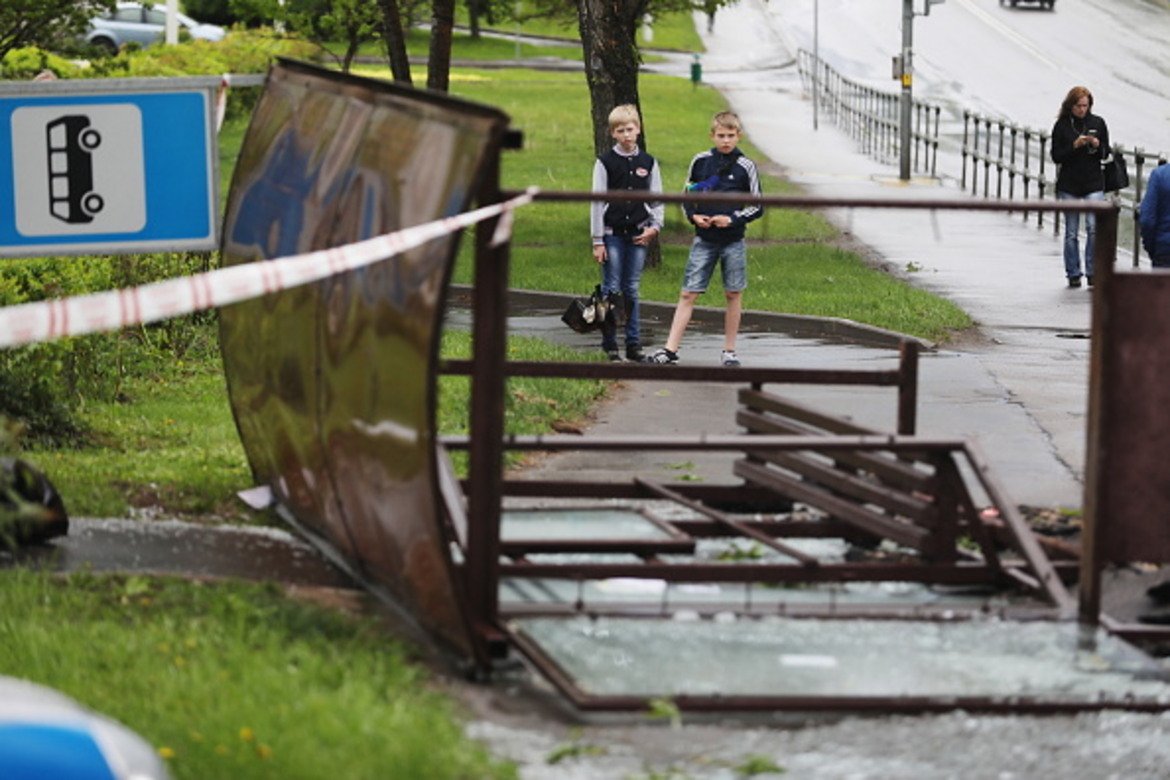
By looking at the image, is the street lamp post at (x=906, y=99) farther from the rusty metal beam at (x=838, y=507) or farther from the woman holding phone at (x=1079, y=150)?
the rusty metal beam at (x=838, y=507)

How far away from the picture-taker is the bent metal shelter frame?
282 inches

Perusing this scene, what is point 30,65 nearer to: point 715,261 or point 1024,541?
point 715,261

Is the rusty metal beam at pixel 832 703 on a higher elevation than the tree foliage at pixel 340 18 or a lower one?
lower

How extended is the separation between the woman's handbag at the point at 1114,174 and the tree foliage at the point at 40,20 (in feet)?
32.0

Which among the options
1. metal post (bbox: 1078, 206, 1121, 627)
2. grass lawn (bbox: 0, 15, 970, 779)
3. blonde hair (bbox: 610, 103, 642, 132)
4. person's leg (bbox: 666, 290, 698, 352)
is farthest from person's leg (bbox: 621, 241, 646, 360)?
metal post (bbox: 1078, 206, 1121, 627)

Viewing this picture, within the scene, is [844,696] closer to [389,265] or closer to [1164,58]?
Answer: [389,265]

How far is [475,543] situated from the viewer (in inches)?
286

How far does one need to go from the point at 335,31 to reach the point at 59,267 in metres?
20.9

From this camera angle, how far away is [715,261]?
51.6 feet

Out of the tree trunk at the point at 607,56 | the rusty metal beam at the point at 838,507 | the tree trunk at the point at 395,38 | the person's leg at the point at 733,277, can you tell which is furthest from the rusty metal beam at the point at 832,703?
the tree trunk at the point at 395,38

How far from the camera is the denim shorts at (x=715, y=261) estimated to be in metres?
15.6

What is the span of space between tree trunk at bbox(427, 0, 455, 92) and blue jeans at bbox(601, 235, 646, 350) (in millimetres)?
11227

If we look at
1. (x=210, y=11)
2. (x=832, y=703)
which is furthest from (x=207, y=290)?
(x=210, y=11)

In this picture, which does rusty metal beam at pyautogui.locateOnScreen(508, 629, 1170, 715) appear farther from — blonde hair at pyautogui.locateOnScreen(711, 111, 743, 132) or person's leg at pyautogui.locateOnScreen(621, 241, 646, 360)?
person's leg at pyautogui.locateOnScreen(621, 241, 646, 360)
